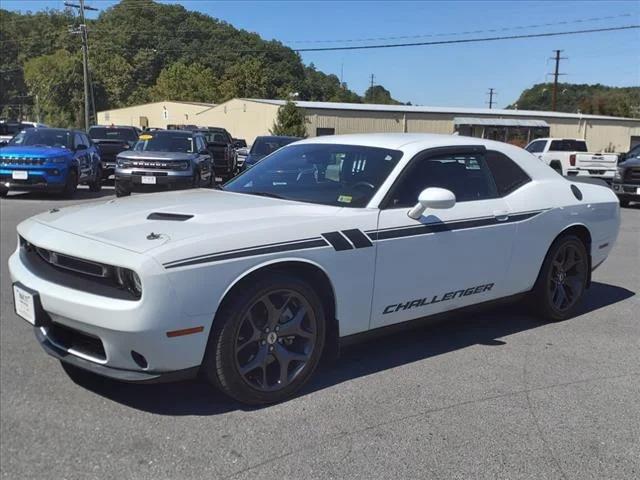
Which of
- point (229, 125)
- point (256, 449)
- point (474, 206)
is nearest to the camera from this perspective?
point (256, 449)

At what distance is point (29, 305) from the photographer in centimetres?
347

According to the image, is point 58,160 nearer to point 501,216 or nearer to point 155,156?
point 155,156

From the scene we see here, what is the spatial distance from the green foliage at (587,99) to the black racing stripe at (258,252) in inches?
3269

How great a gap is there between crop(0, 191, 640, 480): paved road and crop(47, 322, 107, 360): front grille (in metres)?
0.38

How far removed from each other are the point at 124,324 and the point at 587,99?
333 ft

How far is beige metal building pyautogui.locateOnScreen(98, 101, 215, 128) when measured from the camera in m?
62.9

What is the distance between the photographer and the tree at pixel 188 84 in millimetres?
82125

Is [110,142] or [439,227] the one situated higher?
[439,227]

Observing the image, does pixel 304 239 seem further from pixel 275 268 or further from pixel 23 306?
pixel 23 306

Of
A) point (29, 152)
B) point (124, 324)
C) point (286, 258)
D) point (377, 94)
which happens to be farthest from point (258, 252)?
point (377, 94)

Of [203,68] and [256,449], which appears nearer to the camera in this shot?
[256,449]

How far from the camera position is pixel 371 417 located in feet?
11.4

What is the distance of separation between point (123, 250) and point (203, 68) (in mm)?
86046

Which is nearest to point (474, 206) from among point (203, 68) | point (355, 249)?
point (355, 249)
